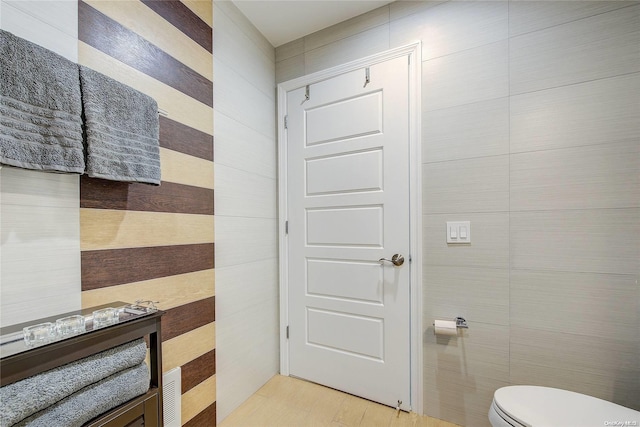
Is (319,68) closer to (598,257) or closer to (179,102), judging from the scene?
(179,102)

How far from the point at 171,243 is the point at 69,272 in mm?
402

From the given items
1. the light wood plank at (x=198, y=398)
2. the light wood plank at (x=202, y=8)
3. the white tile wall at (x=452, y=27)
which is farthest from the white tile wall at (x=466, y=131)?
the light wood plank at (x=198, y=398)

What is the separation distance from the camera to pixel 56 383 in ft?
2.20

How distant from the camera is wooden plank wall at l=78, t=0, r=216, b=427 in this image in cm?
107

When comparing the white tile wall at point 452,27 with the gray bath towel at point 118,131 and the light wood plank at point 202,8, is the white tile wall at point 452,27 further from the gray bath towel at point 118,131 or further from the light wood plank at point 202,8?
the gray bath towel at point 118,131

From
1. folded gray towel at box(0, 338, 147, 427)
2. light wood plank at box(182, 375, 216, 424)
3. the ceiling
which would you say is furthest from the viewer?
the ceiling

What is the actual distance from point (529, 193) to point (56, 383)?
1.97 meters

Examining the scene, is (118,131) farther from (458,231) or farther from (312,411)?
(312,411)

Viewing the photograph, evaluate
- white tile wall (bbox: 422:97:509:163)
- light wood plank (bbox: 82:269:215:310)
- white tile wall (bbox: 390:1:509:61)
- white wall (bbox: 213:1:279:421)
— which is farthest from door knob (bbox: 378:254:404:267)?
white tile wall (bbox: 390:1:509:61)

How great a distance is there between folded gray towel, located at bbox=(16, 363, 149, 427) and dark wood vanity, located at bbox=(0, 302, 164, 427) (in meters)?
0.02

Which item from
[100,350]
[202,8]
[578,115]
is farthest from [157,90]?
[578,115]

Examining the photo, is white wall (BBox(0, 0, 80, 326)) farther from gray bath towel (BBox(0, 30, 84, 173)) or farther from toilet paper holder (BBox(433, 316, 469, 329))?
toilet paper holder (BBox(433, 316, 469, 329))

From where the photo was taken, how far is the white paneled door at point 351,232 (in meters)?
1.74

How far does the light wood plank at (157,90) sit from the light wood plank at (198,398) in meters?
1.38
